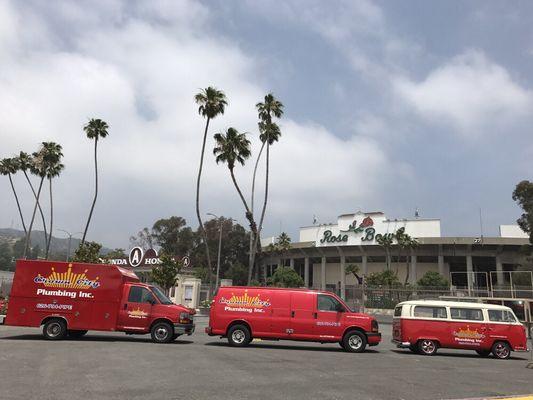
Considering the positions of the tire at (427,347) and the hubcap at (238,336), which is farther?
the tire at (427,347)

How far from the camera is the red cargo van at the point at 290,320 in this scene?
16625 mm

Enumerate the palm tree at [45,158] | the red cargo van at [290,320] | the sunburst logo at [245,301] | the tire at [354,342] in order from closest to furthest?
the tire at [354,342] → the red cargo van at [290,320] → the sunburst logo at [245,301] → the palm tree at [45,158]

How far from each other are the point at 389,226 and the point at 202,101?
144ft

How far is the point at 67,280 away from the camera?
56.3 feet

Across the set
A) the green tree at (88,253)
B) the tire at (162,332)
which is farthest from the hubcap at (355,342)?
the green tree at (88,253)

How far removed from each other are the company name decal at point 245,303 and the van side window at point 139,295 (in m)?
2.67

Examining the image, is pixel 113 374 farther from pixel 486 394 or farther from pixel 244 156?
pixel 244 156

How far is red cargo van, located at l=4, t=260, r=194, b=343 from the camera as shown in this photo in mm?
16844

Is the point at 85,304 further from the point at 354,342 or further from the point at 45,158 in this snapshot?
the point at 45,158

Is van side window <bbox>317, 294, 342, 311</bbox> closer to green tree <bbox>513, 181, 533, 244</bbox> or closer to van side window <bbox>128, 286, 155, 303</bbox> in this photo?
van side window <bbox>128, 286, 155, 303</bbox>

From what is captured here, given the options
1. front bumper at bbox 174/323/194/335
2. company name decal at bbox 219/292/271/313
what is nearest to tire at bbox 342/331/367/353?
company name decal at bbox 219/292/271/313

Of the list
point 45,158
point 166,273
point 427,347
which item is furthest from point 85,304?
point 45,158

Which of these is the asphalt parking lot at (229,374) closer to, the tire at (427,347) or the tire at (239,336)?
the tire at (239,336)

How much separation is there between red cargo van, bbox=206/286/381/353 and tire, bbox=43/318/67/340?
5.26 meters
